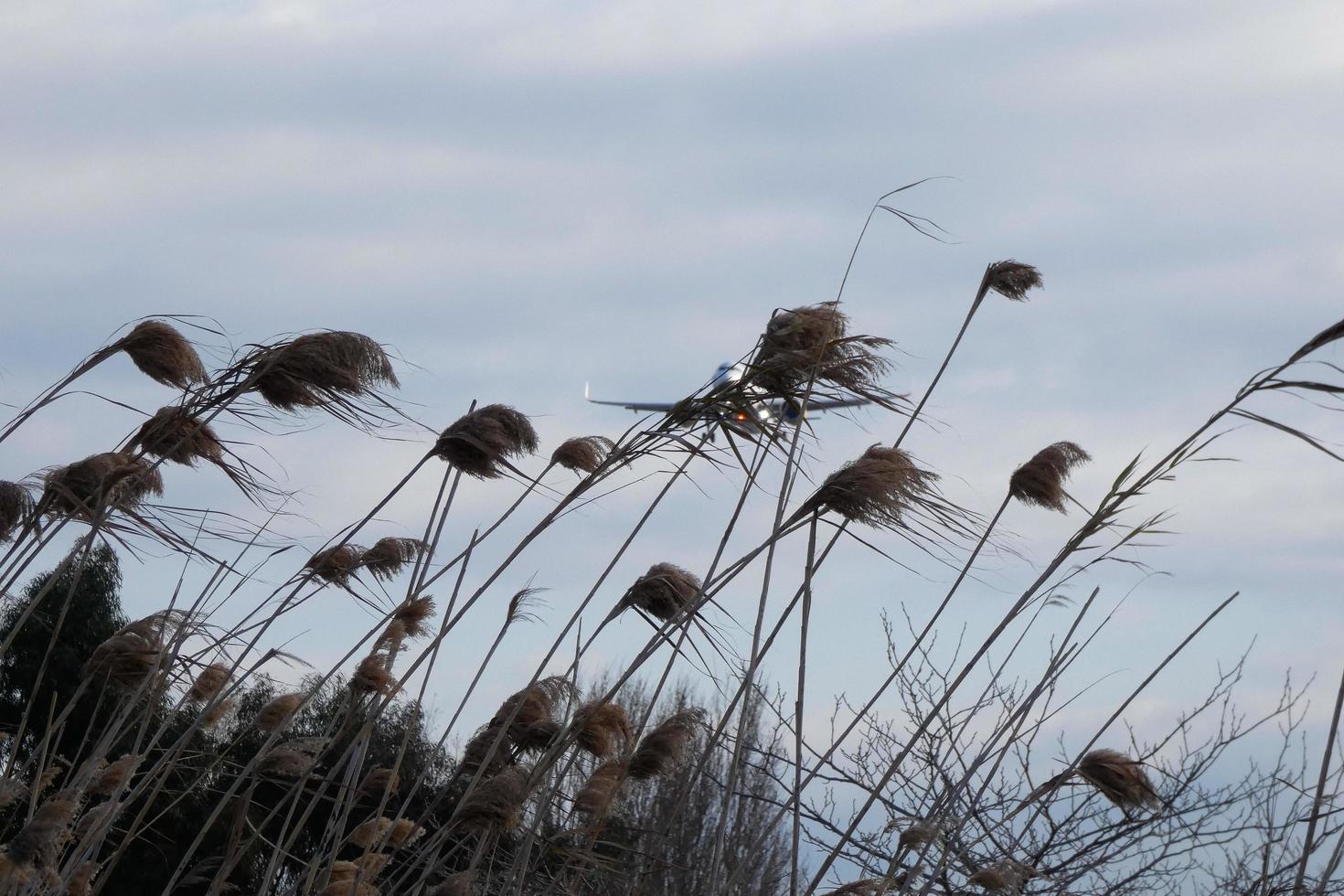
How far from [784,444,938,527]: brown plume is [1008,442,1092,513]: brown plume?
0.45 m

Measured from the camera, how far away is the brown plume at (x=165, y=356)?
2404 millimetres

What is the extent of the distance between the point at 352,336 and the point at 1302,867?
5.90ft

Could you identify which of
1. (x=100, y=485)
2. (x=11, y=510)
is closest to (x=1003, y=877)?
(x=100, y=485)

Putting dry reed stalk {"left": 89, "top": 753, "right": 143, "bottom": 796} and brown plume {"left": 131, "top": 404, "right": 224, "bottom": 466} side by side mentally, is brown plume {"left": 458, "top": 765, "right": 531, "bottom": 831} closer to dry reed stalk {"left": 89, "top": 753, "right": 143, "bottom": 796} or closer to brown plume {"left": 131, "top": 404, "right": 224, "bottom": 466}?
dry reed stalk {"left": 89, "top": 753, "right": 143, "bottom": 796}

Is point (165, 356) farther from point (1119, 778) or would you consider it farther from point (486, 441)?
point (1119, 778)

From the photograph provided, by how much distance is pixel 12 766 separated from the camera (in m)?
2.54

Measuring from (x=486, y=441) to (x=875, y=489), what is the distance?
27.1 inches

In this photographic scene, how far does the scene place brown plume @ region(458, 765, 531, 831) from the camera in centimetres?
235

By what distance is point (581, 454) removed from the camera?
8.41 ft

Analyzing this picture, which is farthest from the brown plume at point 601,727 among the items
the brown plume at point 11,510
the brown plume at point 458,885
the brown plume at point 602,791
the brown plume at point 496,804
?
the brown plume at point 11,510

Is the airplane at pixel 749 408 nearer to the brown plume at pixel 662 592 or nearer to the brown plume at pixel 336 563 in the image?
the brown plume at pixel 662 592

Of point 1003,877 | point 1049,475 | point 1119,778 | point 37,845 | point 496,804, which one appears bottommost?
point 37,845

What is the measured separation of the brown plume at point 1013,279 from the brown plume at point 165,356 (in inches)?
60.2

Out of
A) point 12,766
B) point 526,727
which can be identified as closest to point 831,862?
point 526,727
